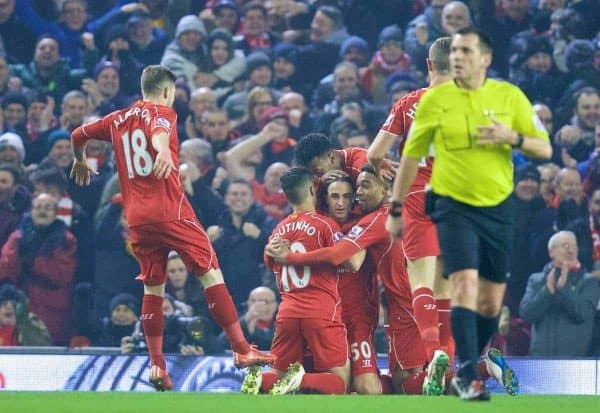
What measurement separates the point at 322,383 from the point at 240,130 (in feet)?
17.8

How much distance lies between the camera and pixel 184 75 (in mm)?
16078

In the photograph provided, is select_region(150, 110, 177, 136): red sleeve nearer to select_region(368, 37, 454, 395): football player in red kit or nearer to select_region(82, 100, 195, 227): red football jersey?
select_region(82, 100, 195, 227): red football jersey

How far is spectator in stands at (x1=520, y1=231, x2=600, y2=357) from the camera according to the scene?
42.7 feet

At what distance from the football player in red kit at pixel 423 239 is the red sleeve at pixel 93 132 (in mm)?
1884

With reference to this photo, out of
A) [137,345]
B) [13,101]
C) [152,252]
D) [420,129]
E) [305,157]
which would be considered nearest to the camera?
[420,129]

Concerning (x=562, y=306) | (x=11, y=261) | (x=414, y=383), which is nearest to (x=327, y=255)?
(x=414, y=383)

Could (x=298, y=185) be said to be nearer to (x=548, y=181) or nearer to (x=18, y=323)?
(x=548, y=181)

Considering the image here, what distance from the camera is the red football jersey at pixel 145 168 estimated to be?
10.2 meters

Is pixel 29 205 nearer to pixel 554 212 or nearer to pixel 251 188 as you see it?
pixel 251 188

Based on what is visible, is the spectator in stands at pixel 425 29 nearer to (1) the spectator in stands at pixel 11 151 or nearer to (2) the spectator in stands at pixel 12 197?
(1) the spectator in stands at pixel 11 151

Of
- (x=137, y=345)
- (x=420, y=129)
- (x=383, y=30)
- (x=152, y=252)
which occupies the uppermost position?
(x=383, y=30)

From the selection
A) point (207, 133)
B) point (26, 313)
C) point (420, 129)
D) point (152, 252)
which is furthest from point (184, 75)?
point (420, 129)

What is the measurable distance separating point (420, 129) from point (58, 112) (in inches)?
320

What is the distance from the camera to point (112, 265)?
14.0 metres
